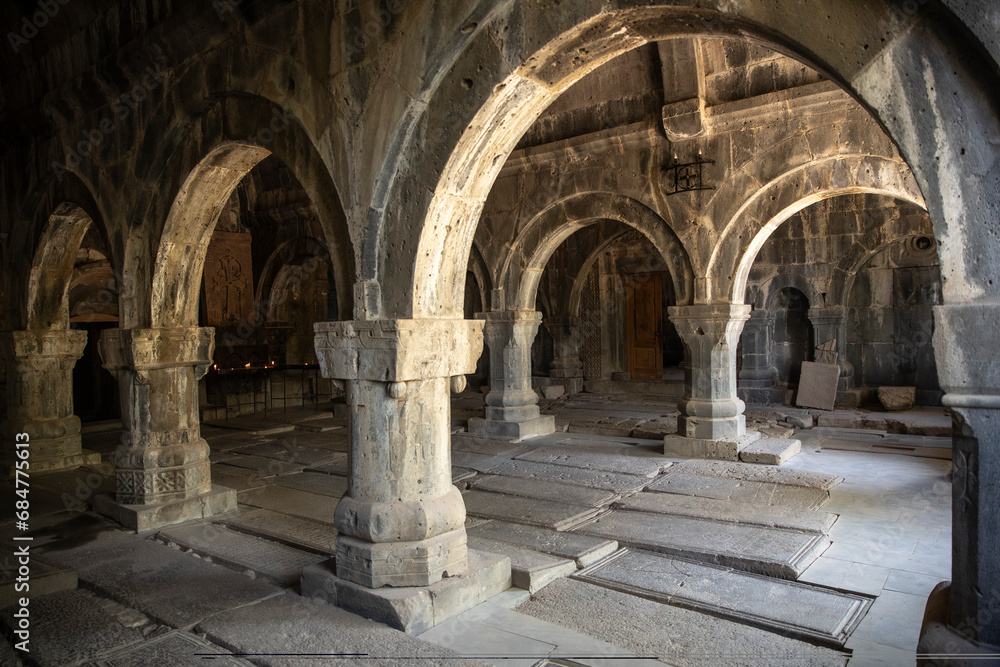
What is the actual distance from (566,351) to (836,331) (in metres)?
4.60

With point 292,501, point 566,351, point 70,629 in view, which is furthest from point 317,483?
point 566,351

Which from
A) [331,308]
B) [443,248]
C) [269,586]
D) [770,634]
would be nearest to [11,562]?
[269,586]

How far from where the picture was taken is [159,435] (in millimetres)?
5160

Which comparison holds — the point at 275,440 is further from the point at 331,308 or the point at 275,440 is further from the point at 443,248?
the point at 443,248

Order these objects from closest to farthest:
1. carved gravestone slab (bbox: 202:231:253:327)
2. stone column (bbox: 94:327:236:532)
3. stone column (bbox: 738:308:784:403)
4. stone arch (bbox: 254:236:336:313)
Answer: stone column (bbox: 94:327:236:532), carved gravestone slab (bbox: 202:231:253:327), stone column (bbox: 738:308:784:403), stone arch (bbox: 254:236:336:313)

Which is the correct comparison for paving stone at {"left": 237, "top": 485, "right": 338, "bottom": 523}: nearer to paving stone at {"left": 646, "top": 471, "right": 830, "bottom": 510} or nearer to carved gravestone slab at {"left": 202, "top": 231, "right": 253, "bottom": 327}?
paving stone at {"left": 646, "top": 471, "right": 830, "bottom": 510}

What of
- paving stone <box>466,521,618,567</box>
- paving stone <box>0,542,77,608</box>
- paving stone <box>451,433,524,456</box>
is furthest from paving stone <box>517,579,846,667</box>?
paving stone <box>451,433,524,456</box>

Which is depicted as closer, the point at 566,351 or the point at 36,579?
the point at 36,579

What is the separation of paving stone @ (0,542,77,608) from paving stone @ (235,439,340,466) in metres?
3.22

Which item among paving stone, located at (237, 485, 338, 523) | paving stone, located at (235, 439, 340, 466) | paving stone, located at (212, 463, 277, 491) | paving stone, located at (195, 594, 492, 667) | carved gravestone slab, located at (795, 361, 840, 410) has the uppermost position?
carved gravestone slab, located at (795, 361, 840, 410)

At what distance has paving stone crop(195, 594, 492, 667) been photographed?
2.82 meters

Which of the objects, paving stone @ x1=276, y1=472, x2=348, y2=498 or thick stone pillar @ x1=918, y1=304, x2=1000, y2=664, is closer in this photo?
thick stone pillar @ x1=918, y1=304, x2=1000, y2=664

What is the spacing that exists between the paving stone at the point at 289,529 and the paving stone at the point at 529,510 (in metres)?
1.15
